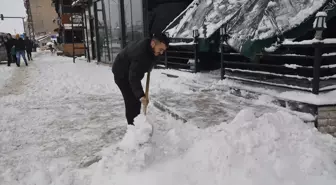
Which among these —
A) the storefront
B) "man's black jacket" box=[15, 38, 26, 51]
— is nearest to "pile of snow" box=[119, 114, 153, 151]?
the storefront

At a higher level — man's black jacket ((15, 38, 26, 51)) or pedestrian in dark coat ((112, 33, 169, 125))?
man's black jacket ((15, 38, 26, 51))

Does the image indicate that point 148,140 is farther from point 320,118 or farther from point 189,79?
point 189,79

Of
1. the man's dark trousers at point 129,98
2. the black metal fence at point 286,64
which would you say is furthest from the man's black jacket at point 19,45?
the man's dark trousers at point 129,98

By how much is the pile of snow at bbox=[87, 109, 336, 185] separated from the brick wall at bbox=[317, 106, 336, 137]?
3.43 feet

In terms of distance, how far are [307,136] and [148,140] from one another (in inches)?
70.7

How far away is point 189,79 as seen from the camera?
802cm

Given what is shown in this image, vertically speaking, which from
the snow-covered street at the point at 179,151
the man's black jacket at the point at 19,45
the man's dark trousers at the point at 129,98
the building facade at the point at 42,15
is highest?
the building facade at the point at 42,15

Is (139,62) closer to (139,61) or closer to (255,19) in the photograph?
(139,61)

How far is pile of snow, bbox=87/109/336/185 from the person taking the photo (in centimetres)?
284

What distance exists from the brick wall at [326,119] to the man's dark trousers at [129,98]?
8.93 ft

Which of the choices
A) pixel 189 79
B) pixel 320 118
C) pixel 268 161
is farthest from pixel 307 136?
pixel 189 79

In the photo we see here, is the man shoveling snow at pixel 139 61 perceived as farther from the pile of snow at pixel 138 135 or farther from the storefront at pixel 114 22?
the storefront at pixel 114 22

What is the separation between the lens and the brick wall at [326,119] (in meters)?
4.31

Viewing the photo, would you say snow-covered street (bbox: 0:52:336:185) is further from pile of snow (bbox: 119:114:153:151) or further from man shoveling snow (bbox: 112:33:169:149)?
man shoveling snow (bbox: 112:33:169:149)
